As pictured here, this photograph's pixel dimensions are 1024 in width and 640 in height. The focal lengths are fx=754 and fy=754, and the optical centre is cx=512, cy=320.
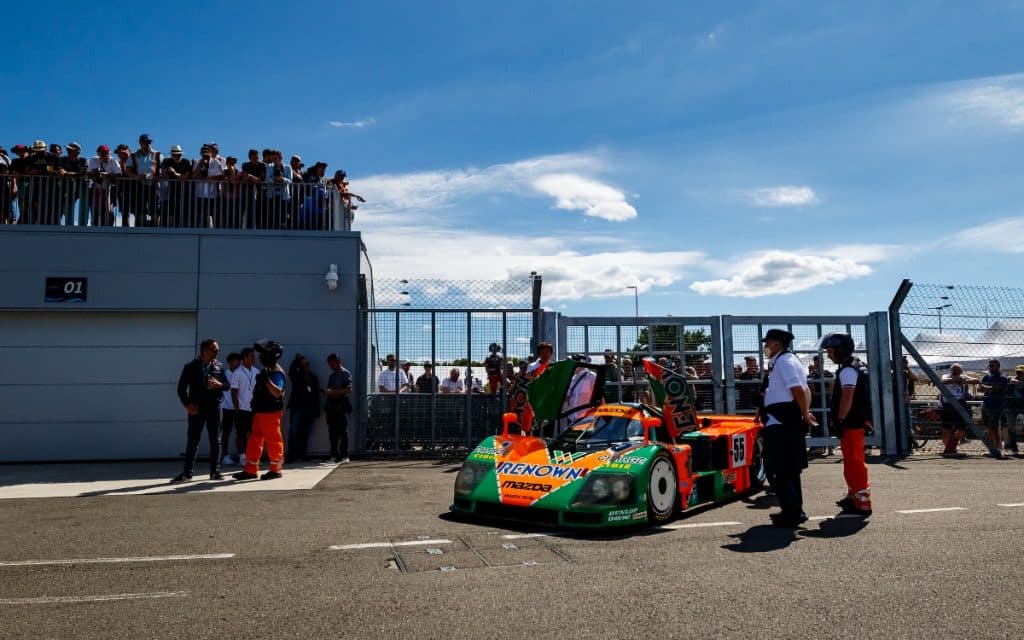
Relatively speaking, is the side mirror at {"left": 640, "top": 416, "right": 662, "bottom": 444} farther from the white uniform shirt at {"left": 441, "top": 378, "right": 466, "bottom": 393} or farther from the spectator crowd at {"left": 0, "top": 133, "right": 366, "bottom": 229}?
the spectator crowd at {"left": 0, "top": 133, "right": 366, "bottom": 229}

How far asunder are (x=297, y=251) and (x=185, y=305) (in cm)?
199

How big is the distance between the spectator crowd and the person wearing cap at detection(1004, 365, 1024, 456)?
12.0 m

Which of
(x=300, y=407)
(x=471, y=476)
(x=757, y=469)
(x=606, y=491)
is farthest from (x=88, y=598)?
(x=300, y=407)

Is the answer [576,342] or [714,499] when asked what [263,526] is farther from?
[576,342]

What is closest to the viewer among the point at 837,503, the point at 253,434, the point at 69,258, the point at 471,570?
the point at 471,570

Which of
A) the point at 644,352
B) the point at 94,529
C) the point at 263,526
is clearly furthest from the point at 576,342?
the point at 94,529

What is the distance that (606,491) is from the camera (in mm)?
6145

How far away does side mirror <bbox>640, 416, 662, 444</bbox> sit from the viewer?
6961 millimetres

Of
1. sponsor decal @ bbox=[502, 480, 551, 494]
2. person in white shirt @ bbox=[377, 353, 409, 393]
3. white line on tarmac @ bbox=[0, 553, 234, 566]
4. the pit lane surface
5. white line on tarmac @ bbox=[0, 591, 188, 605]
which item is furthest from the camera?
person in white shirt @ bbox=[377, 353, 409, 393]

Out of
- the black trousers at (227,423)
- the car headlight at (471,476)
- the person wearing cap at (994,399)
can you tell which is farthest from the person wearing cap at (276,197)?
the person wearing cap at (994,399)

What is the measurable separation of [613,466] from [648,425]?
2.84 ft

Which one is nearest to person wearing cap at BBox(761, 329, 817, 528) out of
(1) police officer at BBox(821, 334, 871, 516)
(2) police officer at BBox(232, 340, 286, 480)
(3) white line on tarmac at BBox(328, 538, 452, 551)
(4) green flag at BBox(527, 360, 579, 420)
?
(1) police officer at BBox(821, 334, 871, 516)

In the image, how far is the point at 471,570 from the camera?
4914mm

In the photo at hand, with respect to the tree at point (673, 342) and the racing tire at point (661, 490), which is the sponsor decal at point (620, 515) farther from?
the tree at point (673, 342)
